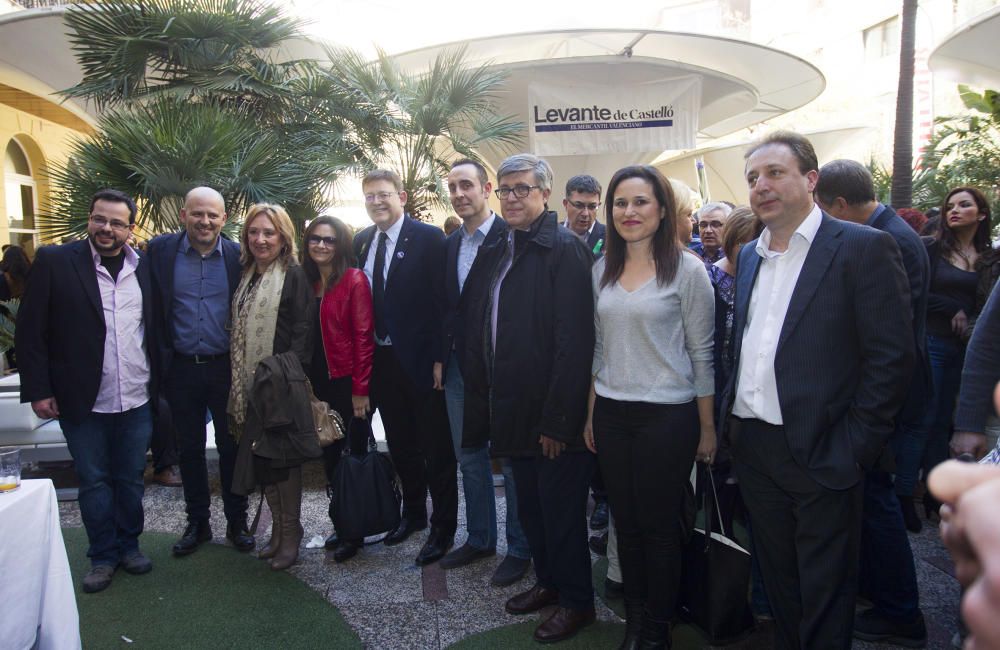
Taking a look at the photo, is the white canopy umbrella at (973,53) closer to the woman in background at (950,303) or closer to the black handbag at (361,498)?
the woman in background at (950,303)

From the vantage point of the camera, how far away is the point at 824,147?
65.2 feet

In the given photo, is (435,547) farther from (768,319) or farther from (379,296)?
(768,319)

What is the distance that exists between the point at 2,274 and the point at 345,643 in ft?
23.0

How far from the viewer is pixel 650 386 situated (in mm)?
2602

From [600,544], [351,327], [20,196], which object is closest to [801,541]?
[600,544]

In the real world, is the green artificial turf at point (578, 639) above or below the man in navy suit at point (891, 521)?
below

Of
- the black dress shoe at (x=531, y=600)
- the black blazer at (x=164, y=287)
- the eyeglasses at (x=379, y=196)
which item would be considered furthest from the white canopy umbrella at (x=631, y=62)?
the black dress shoe at (x=531, y=600)

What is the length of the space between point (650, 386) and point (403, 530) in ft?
7.24

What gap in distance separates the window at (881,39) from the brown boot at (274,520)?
33.6 metres

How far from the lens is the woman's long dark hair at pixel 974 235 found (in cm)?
420

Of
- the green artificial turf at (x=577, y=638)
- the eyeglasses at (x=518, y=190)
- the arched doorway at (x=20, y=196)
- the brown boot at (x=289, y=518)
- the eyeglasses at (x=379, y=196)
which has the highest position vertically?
the arched doorway at (x=20, y=196)

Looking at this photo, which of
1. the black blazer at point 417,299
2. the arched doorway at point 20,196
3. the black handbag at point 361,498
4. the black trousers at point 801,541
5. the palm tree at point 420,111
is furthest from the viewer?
the arched doorway at point 20,196

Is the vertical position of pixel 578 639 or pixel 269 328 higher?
pixel 269 328

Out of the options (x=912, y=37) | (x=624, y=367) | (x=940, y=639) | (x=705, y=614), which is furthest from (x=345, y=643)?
(x=912, y=37)
